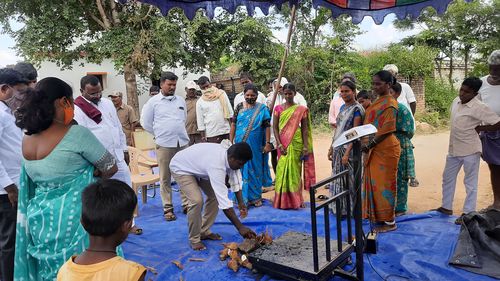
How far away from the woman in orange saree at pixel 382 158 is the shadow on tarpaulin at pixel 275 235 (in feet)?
0.76

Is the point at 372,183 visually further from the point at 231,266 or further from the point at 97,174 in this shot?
the point at 97,174

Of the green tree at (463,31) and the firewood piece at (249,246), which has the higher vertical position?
the green tree at (463,31)

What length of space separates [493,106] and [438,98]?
35.4ft

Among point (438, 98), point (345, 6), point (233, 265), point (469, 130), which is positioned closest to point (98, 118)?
point (233, 265)

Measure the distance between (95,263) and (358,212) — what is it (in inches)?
72.8

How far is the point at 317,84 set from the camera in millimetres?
13453

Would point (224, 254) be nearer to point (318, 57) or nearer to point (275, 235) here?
point (275, 235)

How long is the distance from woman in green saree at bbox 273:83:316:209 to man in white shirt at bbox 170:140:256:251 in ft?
4.03

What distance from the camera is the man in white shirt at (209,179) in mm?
3223

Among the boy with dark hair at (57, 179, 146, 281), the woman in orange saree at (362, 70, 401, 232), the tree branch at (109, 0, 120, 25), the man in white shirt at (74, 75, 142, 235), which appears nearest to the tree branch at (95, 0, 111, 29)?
the tree branch at (109, 0, 120, 25)

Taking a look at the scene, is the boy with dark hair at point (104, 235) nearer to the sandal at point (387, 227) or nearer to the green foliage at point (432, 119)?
the sandal at point (387, 227)

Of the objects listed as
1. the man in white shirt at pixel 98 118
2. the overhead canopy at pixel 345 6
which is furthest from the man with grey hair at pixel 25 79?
the overhead canopy at pixel 345 6

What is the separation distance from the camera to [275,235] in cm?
407

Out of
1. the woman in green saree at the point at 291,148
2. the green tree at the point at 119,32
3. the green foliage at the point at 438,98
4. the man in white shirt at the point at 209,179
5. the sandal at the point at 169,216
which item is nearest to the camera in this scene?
the man in white shirt at the point at 209,179
